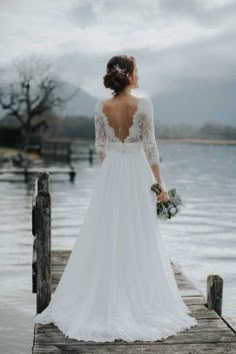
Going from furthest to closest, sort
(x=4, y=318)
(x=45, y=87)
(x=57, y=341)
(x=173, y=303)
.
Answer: (x=45, y=87), (x=4, y=318), (x=173, y=303), (x=57, y=341)

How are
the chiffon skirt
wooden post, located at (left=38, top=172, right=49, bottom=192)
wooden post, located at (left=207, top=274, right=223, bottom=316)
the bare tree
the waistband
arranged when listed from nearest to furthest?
the chiffon skirt, the waistband, wooden post, located at (left=207, top=274, right=223, bottom=316), wooden post, located at (left=38, top=172, right=49, bottom=192), the bare tree

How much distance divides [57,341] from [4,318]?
449 centimetres

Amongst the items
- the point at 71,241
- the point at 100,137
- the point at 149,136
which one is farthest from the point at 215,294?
the point at 71,241

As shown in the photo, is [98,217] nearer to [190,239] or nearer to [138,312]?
[138,312]

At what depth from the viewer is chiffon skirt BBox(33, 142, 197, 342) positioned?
6359 millimetres

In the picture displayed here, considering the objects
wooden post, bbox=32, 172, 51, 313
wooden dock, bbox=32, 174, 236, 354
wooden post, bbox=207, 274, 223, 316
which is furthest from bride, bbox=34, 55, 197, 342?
wooden post, bbox=207, 274, 223, 316

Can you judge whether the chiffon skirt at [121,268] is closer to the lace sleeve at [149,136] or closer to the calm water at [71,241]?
the lace sleeve at [149,136]

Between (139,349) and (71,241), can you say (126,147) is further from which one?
(71,241)

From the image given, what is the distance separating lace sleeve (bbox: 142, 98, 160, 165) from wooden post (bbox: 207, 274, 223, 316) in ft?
5.73

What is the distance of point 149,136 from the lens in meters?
6.51

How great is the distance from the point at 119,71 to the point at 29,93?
73005 millimetres

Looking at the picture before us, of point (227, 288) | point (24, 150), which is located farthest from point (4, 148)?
point (227, 288)

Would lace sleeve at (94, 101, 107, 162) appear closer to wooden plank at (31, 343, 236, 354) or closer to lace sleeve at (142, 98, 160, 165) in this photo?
lace sleeve at (142, 98, 160, 165)

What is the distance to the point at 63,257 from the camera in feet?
36.8
